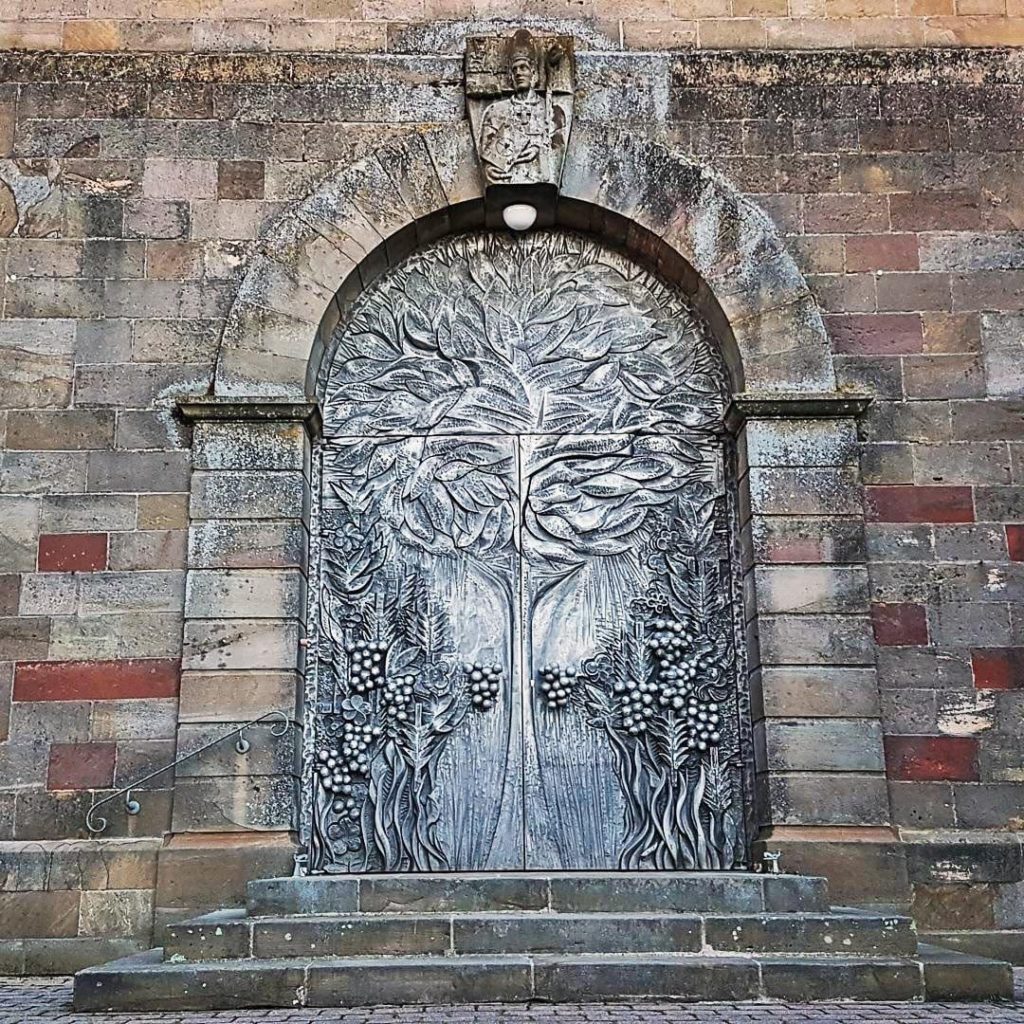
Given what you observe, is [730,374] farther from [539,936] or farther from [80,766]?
[80,766]

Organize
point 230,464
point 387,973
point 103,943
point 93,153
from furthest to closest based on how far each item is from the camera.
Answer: point 93,153, point 230,464, point 103,943, point 387,973

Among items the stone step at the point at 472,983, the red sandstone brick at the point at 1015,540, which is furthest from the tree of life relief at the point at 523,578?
the stone step at the point at 472,983

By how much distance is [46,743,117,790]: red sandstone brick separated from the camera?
7312 millimetres

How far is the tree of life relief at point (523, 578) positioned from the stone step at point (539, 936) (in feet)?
5.40

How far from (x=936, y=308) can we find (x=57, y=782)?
5849 millimetres

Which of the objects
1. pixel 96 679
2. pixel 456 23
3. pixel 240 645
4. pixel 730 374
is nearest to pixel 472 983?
pixel 240 645

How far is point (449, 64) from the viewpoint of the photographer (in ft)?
28.0

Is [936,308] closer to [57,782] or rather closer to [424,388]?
[424,388]

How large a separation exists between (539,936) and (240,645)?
2.52 m

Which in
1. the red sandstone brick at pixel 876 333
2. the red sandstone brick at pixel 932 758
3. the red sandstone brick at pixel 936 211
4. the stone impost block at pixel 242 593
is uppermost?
the red sandstone brick at pixel 936 211

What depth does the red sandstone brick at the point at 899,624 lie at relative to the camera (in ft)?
24.9

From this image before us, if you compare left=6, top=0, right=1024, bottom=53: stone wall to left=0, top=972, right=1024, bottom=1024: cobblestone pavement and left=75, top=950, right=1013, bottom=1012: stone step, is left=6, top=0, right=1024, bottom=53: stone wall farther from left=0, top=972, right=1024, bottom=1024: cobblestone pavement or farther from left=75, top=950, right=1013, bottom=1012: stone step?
left=0, top=972, right=1024, bottom=1024: cobblestone pavement

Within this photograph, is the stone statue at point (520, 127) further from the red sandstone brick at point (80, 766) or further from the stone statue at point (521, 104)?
the red sandstone brick at point (80, 766)

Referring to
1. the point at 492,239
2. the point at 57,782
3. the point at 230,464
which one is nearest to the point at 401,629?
the point at 230,464
